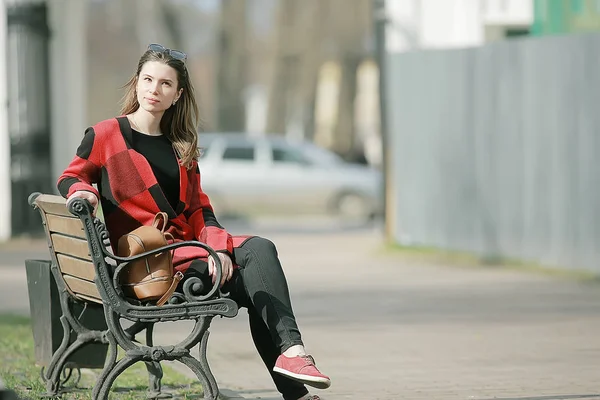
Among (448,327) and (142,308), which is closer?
(142,308)

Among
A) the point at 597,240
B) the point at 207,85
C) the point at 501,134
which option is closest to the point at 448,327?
the point at 597,240

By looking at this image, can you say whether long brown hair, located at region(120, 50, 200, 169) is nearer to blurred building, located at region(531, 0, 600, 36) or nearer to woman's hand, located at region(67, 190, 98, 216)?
woman's hand, located at region(67, 190, 98, 216)

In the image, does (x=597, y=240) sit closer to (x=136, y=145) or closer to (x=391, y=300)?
(x=391, y=300)

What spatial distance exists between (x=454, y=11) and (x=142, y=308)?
1086cm

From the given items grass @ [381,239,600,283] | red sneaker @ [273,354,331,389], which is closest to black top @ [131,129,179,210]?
red sneaker @ [273,354,331,389]

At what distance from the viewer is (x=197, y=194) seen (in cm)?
673

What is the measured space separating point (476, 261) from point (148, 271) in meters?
8.80

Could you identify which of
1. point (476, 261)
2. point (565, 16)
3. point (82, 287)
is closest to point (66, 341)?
point (82, 287)

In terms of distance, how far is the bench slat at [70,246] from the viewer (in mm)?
6324

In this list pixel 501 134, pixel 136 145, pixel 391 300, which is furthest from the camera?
pixel 501 134

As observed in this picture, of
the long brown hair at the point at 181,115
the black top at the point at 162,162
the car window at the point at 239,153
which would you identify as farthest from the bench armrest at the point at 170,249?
the car window at the point at 239,153

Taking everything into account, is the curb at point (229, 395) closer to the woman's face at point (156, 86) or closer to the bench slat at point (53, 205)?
the bench slat at point (53, 205)

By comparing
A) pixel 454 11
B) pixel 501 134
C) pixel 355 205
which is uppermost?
pixel 454 11

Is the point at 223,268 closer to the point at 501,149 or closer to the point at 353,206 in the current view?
the point at 501,149
